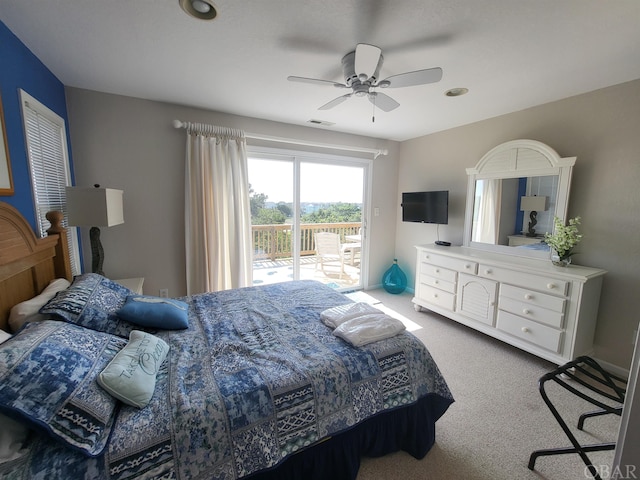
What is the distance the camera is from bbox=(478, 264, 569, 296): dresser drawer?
2287 millimetres

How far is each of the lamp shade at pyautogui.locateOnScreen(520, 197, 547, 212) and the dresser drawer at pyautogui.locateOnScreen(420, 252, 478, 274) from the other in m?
0.77

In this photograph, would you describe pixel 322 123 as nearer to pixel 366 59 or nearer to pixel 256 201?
pixel 256 201

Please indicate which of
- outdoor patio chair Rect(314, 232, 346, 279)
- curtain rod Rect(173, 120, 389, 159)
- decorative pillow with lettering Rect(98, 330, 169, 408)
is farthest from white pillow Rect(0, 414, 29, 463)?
outdoor patio chair Rect(314, 232, 346, 279)

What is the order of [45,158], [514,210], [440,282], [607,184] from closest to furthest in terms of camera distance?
[45,158] → [607,184] → [514,210] → [440,282]

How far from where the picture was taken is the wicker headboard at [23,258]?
1.31 metres

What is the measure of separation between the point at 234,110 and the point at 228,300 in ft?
A: 6.95

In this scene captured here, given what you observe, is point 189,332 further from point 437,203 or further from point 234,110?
point 437,203

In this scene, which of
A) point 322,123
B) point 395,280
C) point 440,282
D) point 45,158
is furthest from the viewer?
point 395,280

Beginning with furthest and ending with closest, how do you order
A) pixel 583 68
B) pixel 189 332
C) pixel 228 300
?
pixel 228 300
pixel 583 68
pixel 189 332

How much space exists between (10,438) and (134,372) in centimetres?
→ 36

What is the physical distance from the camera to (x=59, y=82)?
2.35 m

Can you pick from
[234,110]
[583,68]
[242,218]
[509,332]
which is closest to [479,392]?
[509,332]

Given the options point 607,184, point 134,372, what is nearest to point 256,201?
point 134,372

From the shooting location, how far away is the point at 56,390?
0.95 metres
